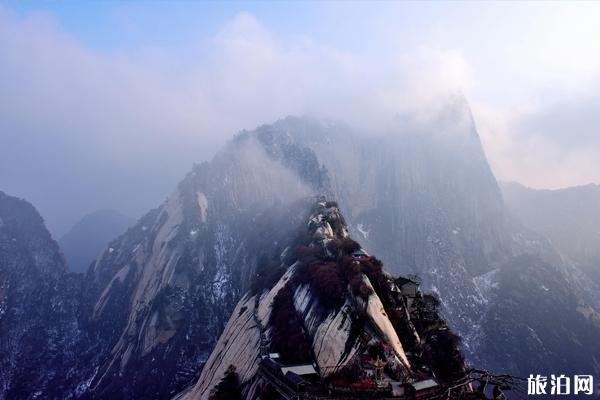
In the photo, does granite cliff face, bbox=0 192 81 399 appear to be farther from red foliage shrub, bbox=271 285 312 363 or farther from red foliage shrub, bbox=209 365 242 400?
red foliage shrub, bbox=271 285 312 363

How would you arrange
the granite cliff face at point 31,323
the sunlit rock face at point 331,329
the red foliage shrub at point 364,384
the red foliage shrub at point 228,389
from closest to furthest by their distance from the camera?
the red foliage shrub at point 364,384 → the sunlit rock face at point 331,329 → the red foliage shrub at point 228,389 → the granite cliff face at point 31,323

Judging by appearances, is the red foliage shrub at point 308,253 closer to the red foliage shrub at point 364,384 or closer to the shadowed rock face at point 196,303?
the shadowed rock face at point 196,303

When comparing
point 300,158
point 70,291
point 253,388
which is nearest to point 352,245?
point 253,388

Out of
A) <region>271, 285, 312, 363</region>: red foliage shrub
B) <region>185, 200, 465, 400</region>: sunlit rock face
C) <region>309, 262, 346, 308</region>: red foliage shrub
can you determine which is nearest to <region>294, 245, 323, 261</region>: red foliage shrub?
<region>185, 200, 465, 400</region>: sunlit rock face

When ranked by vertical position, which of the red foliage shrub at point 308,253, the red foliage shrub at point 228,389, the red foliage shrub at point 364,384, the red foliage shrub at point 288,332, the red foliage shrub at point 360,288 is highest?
the red foliage shrub at point 308,253

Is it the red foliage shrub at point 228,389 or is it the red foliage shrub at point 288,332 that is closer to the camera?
the red foliage shrub at point 288,332

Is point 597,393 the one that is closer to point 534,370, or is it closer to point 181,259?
point 534,370

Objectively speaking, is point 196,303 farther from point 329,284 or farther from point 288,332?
point 329,284

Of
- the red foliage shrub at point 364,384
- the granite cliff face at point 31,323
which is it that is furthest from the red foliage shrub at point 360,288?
the granite cliff face at point 31,323

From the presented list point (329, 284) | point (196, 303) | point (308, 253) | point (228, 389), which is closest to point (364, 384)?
point (329, 284)

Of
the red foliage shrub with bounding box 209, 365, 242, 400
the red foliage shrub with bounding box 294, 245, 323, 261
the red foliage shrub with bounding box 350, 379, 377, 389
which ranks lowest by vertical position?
the red foliage shrub with bounding box 209, 365, 242, 400

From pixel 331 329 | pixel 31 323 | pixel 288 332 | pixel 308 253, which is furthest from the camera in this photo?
pixel 31 323
